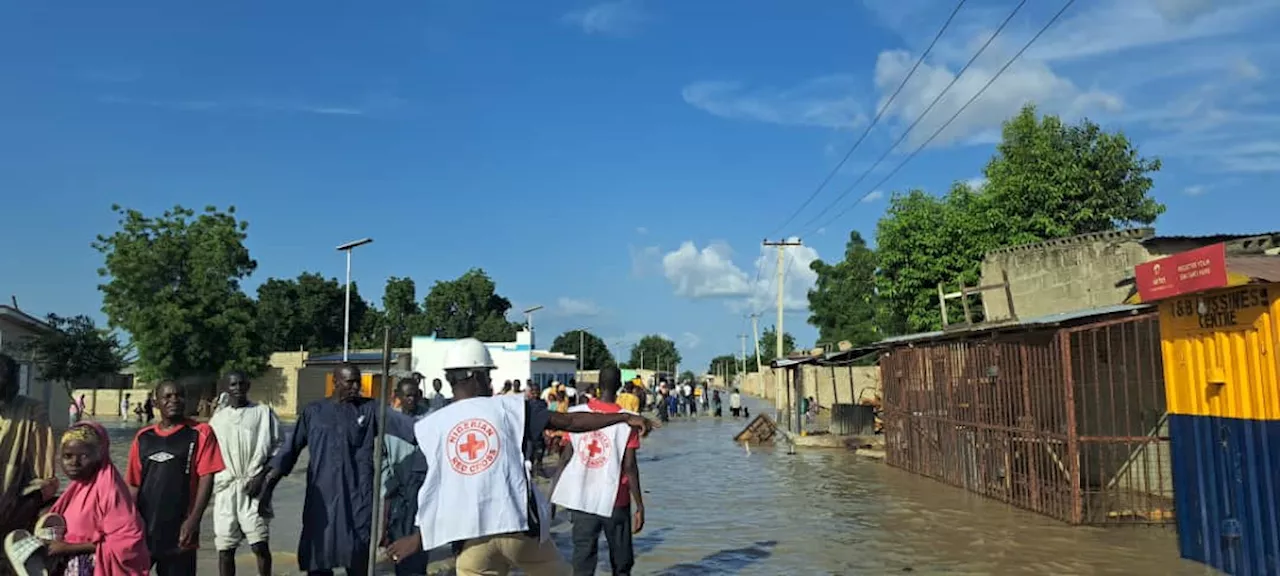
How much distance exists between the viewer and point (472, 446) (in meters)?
4.16

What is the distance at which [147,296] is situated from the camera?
33969 millimetres

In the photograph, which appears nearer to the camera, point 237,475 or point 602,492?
point 602,492

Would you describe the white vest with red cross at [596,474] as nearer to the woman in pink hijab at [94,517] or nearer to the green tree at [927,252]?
the woman in pink hijab at [94,517]

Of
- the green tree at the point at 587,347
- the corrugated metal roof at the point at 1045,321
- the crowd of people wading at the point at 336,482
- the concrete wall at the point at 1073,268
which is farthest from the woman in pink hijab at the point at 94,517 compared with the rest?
the green tree at the point at 587,347

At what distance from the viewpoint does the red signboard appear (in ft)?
24.5

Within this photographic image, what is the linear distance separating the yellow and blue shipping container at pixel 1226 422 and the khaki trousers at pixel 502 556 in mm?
6033

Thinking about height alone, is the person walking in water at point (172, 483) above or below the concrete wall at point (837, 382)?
below

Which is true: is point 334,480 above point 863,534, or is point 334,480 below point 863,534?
above

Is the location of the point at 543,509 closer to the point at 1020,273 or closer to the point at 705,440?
the point at 1020,273

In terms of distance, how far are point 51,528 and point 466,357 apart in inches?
80.1

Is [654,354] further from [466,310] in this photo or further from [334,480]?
[334,480]

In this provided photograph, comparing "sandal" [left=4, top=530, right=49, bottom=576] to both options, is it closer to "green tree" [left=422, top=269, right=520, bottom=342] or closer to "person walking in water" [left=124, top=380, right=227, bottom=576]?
"person walking in water" [left=124, top=380, right=227, bottom=576]

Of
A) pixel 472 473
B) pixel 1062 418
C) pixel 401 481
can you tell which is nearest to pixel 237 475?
pixel 401 481

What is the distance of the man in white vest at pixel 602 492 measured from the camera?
20.4 ft
